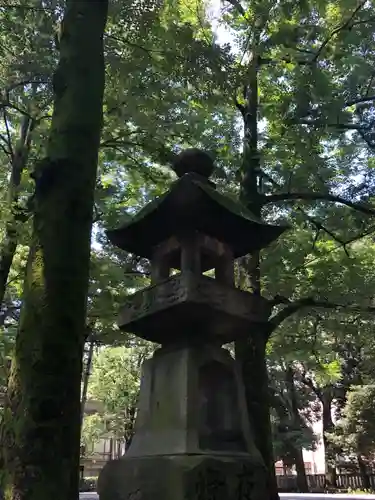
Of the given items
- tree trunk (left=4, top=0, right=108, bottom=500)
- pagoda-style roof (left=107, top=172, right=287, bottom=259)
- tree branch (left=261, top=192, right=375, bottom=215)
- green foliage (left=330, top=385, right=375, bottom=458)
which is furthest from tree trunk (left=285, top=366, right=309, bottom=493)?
tree trunk (left=4, top=0, right=108, bottom=500)

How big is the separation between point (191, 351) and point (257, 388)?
3.95m

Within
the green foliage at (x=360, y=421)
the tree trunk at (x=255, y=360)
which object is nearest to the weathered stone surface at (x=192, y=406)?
the tree trunk at (x=255, y=360)

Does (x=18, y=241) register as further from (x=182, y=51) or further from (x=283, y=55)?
(x=283, y=55)

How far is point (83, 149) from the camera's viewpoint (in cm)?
435

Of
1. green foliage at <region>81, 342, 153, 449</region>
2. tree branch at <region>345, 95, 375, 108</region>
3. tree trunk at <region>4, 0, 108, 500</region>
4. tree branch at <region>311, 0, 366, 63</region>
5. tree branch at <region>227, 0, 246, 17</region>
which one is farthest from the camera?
green foliage at <region>81, 342, 153, 449</region>

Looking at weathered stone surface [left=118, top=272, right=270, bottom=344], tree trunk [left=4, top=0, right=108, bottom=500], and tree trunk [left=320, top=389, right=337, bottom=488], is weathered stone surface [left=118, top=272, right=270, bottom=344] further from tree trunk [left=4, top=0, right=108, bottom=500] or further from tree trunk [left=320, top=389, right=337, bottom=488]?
tree trunk [left=320, top=389, right=337, bottom=488]

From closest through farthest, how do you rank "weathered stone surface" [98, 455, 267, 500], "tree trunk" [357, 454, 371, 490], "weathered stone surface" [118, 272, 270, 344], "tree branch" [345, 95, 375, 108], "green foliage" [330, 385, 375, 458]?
"weathered stone surface" [98, 455, 267, 500], "weathered stone surface" [118, 272, 270, 344], "tree branch" [345, 95, 375, 108], "green foliage" [330, 385, 375, 458], "tree trunk" [357, 454, 371, 490]

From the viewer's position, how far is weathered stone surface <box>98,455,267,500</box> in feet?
13.1

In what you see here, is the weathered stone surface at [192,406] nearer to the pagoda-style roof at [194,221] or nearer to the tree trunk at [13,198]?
the pagoda-style roof at [194,221]

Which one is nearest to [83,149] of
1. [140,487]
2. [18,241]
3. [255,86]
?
[140,487]

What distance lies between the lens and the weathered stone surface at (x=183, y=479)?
13.1 ft

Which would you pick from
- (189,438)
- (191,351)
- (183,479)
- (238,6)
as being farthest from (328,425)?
(183,479)

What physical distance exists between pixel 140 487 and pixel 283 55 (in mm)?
7684

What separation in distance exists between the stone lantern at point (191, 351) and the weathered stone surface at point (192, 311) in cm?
1
